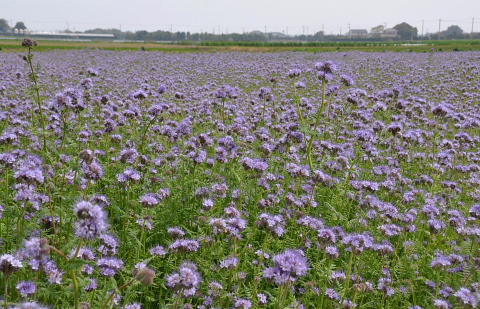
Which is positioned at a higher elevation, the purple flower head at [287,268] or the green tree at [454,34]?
the green tree at [454,34]

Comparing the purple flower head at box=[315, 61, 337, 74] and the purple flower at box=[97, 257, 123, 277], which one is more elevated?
the purple flower head at box=[315, 61, 337, 74]

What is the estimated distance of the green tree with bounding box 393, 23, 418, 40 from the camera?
386 ft

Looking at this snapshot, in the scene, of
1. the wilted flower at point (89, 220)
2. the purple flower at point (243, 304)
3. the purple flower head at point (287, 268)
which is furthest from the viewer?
the purple flower at point (243, 304)

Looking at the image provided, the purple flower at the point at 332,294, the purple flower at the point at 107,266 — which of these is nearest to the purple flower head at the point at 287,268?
the purple flower at the point at 332,294

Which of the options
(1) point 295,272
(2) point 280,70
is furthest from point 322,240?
(2) point 280,70

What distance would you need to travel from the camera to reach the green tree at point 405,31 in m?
118

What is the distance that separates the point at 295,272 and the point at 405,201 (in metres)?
3.33

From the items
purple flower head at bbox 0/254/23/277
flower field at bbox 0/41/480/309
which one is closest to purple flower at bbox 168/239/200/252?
flower field at bbox 0/41/480/309

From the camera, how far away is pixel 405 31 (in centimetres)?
12812

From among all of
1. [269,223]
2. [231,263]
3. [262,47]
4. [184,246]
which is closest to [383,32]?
[262,47]

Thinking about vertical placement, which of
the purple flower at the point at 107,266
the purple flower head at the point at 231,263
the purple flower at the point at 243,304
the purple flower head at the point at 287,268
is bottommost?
the purple flower at the point at 243,304

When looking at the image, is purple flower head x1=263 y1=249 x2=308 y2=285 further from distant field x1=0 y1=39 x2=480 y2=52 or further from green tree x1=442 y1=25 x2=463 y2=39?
green tree x1=442 y1=25 x2=463 y2=39

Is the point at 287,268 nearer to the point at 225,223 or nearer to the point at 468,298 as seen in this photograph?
the point at 225,223

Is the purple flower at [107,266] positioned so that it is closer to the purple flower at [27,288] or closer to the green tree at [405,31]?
the purple flower at [27,288]
